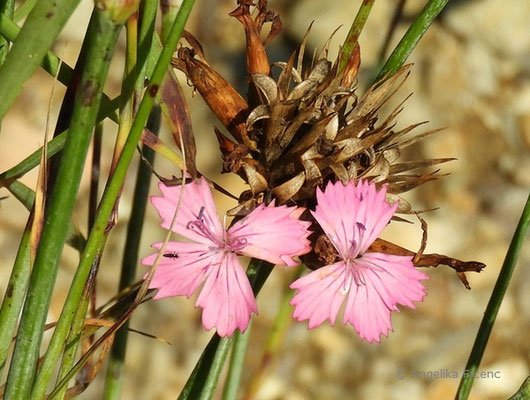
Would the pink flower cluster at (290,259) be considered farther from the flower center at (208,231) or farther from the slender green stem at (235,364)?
the slender green stem at (235,364)

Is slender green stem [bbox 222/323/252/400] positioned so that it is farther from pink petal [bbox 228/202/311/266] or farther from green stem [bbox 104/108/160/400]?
pink petal [bbox 228/202/311/266]

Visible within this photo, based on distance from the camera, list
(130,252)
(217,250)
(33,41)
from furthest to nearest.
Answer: (130,252) < (217,250) < (33,41)

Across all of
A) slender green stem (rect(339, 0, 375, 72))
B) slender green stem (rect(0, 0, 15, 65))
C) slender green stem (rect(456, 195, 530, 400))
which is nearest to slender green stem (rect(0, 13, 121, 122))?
slender green stem (rect(0, 0, 15, 65))

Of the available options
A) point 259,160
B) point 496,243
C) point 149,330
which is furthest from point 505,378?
point 259,160

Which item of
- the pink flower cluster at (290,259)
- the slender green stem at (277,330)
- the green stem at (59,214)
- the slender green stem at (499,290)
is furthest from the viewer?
the slender green stem at (277,330)

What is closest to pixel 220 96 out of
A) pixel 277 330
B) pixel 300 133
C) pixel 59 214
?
pixel 300 133

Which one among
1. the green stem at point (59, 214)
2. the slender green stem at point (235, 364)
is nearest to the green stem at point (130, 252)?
the slender green stem at point (235, 364)

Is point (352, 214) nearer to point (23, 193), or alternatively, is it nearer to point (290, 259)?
point (290, 259)

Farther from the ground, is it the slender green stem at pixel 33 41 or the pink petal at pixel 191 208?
the slender green stem at pixel 33 41
